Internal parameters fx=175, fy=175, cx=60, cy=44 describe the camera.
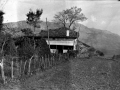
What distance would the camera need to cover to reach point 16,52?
12.1 m

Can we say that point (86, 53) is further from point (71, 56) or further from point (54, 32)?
point (54, 32)

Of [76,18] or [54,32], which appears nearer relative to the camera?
[54,32]

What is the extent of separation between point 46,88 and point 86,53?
15326 mm

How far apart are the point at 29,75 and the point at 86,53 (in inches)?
542

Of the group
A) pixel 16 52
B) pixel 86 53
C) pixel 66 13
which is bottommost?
pixel 86 53

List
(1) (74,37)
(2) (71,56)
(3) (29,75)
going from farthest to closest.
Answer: (1) (74,37), (2) (71,56), (3) (29,75)

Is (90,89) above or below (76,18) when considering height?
below

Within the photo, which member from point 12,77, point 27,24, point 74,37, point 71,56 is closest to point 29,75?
point 12,77

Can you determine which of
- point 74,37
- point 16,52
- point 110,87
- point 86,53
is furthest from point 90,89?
point 74,37

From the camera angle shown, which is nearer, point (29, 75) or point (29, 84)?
point (29, 84)

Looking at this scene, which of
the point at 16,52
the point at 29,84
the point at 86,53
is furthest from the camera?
the point at 86,53

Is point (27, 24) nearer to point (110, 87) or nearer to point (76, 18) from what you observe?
point (76, 18)

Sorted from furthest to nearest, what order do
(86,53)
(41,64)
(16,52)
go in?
(86,53)
(16,52)
(41,64)

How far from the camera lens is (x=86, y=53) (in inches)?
799
